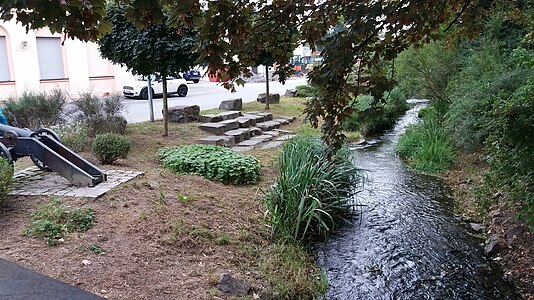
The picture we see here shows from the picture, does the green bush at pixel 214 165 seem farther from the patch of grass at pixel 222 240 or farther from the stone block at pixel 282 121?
the stone block at pixel 282 121

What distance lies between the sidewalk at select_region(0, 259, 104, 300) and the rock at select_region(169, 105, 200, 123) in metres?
6.75

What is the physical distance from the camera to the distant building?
1733 cm

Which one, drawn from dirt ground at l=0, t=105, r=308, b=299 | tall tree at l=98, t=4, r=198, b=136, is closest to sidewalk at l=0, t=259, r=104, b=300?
dirt ground at l=0, t=105, r=308, b=299

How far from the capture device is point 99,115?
7.54m

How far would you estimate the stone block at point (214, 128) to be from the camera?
888 centimetres

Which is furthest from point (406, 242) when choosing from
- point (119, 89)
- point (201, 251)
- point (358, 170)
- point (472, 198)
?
point (119, 89)

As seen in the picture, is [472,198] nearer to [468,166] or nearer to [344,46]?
[468,166]

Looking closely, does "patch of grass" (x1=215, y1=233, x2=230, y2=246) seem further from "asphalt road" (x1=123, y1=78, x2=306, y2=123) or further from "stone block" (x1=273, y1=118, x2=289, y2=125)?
"stone block" (x1=273, y1=118, x2=289, y2=125)

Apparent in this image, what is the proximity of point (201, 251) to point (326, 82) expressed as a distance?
6.37 feet

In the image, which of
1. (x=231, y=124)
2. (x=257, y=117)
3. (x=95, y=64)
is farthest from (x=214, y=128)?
(x=95, y=64)

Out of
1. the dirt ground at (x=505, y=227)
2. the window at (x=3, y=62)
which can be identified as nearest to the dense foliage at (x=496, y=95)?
the dirt ground at (x=505, y=227)

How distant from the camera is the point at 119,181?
4895 mm

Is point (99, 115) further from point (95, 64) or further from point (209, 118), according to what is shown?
point (95, 64)

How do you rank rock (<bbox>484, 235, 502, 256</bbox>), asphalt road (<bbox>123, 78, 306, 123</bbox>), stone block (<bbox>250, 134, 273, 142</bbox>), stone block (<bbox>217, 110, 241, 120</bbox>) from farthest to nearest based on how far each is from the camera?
asphalt road (<bbox>123, 78, 306, 123</bbox>), stone block (<bbox>217, 110, 241, 120</bbox>), stone block (<bbox>250, 134, 273, 142</bbox>), rock (<bbox>484, 235, 502, 256</bbox>)
